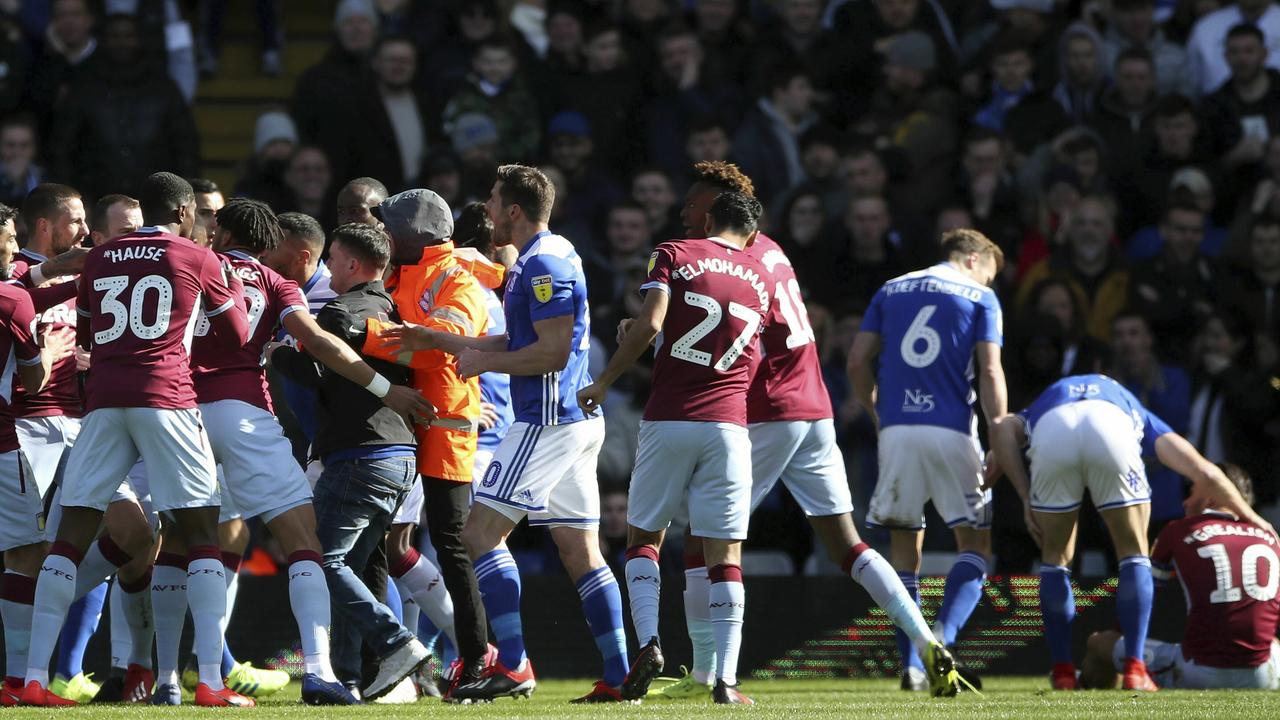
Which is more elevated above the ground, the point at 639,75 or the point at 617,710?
the point at 639,75

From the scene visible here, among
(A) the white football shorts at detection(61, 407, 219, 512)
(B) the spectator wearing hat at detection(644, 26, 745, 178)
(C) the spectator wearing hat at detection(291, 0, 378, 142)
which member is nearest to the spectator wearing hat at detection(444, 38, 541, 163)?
(C) the spectator wearing hat at detection(291, 0, 378, 142)

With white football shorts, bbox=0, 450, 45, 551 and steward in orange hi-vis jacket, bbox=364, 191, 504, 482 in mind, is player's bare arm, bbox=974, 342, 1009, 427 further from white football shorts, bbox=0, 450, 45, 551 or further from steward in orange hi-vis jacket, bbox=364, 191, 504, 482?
white football shorts, bbox=0, 450, 45, 551

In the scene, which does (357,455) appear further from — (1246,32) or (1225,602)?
(1246,32)

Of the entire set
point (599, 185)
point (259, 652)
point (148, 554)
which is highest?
point (599, 185)

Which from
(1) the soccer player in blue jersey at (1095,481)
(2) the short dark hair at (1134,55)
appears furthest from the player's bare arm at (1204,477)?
(2) the short dark hair at (1134,55)

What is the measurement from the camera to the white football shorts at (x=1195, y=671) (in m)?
9.43

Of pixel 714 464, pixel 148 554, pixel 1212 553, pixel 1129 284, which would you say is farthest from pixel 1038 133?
pixel 148 554

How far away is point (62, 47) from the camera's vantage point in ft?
48.5

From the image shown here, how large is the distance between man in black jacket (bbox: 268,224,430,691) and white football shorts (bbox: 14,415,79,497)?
1309mm

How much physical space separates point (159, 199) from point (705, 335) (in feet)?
8.28

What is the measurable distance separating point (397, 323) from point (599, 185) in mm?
6185

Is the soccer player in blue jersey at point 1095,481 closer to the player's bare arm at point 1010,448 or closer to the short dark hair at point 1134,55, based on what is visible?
the player's bare arm at point 1010,448

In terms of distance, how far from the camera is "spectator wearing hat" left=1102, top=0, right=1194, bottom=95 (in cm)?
1541

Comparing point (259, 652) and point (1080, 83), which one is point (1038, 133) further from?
point (259, 652)
